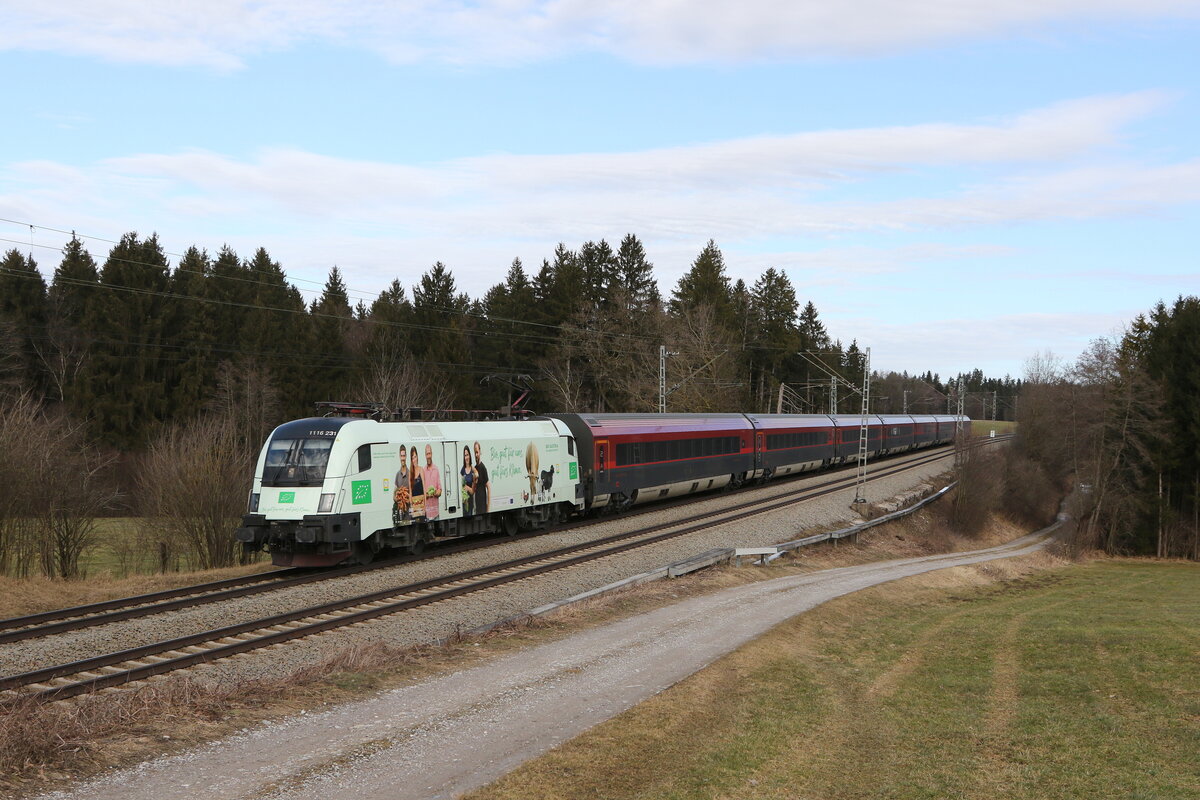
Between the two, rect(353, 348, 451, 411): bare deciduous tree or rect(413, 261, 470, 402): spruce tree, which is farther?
rect(413, 261, 470, 402): spruce tree

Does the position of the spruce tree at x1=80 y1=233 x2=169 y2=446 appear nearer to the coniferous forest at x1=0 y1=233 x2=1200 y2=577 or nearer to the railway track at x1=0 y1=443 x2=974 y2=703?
the coniferous forest at x1=0 y1=233 x2=1200 y2=577

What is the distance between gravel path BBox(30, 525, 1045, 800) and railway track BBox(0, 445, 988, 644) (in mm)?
6679

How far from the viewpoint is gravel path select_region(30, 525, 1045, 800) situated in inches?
327

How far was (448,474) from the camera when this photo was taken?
77.2 feet

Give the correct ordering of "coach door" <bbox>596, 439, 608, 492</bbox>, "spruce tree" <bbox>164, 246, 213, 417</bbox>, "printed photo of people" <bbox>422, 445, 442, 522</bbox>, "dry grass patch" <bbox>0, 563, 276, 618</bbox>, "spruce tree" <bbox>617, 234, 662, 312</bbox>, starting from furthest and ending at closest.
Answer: "spruce tree" <bbox>617, 234, 662, 312</bbox> → "spruce tree" <bbox>164, 246, 213, 417</bbox> → "coach door" <bbox>596, 439, 608, 492</bbox> → "printed photo of people" <bbox>422, 445, 442, 522</bbox> → "dry grass patch" <bbox>0, 563, 276, 618</bbox>

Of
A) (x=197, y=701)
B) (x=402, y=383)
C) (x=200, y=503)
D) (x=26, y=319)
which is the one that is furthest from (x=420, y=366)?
(x=197, y=701)

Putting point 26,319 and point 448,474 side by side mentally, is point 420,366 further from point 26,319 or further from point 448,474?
point 448,474

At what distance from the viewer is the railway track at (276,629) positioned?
1181 cm

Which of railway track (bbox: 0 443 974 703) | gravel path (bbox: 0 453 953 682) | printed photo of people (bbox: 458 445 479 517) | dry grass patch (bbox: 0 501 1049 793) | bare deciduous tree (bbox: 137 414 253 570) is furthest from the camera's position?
bare deciduous tree (bbox: 137 414 253 570)

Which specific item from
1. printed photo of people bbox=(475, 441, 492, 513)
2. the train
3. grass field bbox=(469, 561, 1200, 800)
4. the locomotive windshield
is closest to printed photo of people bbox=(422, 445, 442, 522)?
the train

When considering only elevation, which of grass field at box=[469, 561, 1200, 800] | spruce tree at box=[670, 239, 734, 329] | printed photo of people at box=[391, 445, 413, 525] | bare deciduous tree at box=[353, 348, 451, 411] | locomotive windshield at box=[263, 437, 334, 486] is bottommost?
grass field at box=[469, 561, 1200, 800]

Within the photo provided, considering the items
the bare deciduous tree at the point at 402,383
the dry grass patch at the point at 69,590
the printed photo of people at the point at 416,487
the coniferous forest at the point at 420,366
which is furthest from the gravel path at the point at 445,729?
the bare deciduous tree at the point at 402,383

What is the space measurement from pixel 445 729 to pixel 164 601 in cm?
945

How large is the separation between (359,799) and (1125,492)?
5897cm
